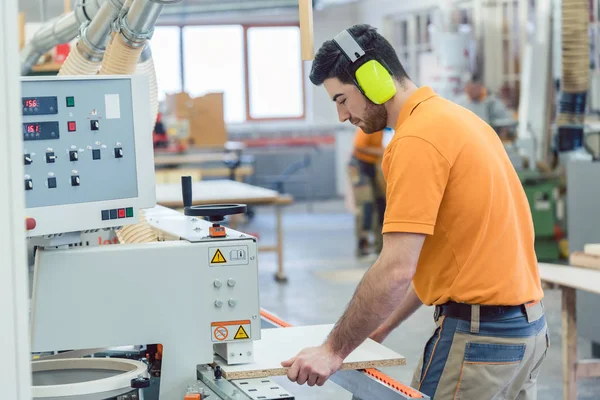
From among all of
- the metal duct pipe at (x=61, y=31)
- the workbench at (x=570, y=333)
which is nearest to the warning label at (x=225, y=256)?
the metal duct pipe at (x=61, y=31)

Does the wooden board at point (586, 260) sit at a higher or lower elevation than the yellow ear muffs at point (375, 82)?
lower

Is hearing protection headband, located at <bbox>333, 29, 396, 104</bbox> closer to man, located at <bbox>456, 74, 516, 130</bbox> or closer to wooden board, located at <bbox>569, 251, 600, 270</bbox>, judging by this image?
wooden board, located at <bbox>569, 251, 600, 270</bbox>

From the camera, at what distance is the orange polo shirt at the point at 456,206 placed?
1736 millimetres

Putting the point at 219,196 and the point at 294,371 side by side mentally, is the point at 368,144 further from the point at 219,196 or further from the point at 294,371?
the point at 294,371

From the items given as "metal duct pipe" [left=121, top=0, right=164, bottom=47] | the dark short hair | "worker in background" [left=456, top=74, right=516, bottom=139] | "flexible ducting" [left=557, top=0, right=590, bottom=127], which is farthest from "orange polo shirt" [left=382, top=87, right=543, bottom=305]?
"worker in background" [left=456, top=74, right=516, bottom=139]

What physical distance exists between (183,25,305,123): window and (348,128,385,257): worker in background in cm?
535

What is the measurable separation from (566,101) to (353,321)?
17.5 ft

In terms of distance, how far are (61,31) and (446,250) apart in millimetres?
1522

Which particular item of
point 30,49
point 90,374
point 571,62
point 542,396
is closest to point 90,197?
point 90,374

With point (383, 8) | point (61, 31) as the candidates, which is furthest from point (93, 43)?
point (383, 8)

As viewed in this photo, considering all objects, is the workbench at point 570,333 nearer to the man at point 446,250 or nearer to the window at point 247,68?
the man at point 446,250

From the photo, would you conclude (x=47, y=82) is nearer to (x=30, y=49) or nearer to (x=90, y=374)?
(x=90, y=374)

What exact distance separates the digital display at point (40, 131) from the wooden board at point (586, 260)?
2.38 meters

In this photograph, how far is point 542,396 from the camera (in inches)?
149
